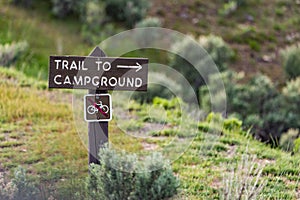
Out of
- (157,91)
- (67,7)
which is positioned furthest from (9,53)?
(67,7)

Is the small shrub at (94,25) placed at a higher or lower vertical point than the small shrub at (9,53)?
higher

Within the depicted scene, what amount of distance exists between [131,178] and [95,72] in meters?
0.86

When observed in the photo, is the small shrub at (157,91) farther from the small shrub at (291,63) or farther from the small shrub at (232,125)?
the small shrub at (291,63)

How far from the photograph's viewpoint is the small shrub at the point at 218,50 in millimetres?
12163

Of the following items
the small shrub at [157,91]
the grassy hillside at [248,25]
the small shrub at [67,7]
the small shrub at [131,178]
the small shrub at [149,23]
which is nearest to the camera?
the small shrub at [131,178]

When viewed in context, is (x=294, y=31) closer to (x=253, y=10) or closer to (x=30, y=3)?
(x=253, y=10)

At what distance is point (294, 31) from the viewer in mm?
14617

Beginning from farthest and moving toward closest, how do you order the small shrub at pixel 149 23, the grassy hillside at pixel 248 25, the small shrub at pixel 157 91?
1. the grassy hillside at pixel 248 25
2. the small shrub at pixel 149 23
3. the small shrub at pixel 157 91

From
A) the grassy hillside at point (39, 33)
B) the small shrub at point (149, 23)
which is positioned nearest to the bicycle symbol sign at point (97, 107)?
the grassy hillside at point (39, 33)

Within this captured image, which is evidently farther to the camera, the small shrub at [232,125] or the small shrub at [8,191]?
the small shrub at [232,125]

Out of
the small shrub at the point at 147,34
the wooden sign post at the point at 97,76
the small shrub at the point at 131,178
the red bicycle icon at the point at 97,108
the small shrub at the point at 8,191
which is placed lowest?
the small shrub at the point at 8,191

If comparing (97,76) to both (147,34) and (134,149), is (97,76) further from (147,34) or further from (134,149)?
(147,34)

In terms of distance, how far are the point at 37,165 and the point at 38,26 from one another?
7976mm

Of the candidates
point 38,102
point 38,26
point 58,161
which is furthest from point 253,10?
point 58,161
